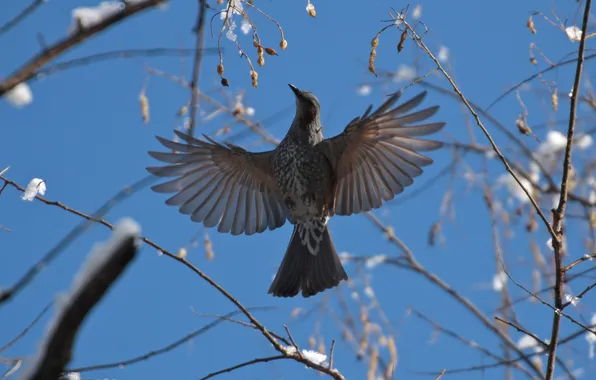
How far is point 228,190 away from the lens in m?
4.86

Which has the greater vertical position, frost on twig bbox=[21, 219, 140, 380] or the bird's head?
the bird's head

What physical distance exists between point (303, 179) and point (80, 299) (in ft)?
11.5

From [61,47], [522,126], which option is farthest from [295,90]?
[61,47]

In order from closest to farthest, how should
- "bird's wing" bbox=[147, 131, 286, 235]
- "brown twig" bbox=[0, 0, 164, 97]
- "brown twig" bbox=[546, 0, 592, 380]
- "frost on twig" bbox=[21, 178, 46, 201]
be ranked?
"brown twig" bbox=[0, 0, 164, 97]
"brown twig" bbox=[546, 0, 592, 380]
"frost on twig" bbox=[21, 178, 46, 201]
"bird's wing" bbox=[147, 131, 286, 235]

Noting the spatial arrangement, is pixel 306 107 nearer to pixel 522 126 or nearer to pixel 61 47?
pixel 522 126

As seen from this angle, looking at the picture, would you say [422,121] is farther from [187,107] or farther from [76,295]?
[76,295]

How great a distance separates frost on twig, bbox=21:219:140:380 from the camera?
0.92 m

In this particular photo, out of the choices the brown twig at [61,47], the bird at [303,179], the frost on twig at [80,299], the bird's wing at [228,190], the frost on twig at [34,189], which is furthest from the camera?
the bird's wing at [228,190]

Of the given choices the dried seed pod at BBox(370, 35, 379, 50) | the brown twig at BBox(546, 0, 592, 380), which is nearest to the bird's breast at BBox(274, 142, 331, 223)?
the dried seed pod at BBox(370, 35, 379, 50)

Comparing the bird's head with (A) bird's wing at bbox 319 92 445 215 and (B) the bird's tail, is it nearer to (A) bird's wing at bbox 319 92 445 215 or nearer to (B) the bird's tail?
(A) bird's wing at bbox 319 92 445 215

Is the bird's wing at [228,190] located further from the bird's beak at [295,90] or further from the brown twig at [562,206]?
the brown twig at [562,206]

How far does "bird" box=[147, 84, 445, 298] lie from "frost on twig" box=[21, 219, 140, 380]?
3.29 m

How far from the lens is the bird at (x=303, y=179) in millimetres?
4387

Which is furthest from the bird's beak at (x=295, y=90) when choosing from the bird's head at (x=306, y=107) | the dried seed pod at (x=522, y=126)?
the dried seed pod at (x=522, y=126)
